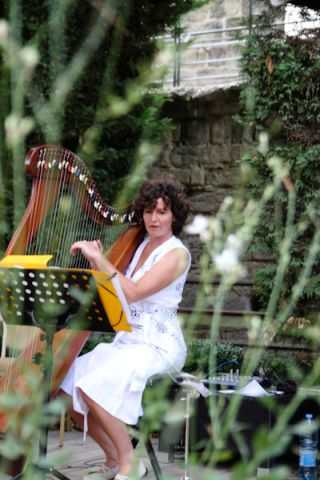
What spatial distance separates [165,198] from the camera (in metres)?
3.65

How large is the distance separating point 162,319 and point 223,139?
4057 millimetres

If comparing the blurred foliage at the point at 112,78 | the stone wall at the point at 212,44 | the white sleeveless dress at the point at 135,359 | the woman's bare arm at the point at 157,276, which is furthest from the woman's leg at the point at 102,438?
the stone wall at the point at 212,44

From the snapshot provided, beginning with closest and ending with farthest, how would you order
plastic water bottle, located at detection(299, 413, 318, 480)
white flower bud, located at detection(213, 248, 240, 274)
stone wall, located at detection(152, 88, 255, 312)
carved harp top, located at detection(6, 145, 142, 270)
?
white flower bud, located at detection(213, 248, 240, 274) → carved harp top, located at detection(6, 145, 142, 270) → plastic water bottle, located at detection(299, 413, 318, 480) → stone wall, located at detection(152, 88, 255, 312)

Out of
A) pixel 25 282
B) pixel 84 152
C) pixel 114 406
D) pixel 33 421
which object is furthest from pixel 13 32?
pixel 114 406

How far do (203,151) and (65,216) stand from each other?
432 cm

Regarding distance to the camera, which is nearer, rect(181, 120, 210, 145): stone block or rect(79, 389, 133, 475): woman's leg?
rect(79, 389, 133, 475): woman's leg

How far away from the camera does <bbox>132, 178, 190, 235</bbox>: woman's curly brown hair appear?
3.63m

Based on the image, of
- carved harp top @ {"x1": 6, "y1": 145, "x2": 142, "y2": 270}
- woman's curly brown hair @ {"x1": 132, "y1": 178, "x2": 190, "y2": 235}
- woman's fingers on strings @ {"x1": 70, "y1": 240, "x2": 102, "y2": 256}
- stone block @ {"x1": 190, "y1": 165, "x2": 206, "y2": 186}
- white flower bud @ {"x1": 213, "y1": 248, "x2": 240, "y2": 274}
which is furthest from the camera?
stone block @ {"x1": 190, "y1": 165, "x2": 206, "y2": 186}

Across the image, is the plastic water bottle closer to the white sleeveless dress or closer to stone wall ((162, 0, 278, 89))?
the white sleeveless dress

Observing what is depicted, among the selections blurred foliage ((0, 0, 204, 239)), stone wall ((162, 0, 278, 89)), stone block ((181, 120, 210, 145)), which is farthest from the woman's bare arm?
stone wall ((162, 0, 278, 89))

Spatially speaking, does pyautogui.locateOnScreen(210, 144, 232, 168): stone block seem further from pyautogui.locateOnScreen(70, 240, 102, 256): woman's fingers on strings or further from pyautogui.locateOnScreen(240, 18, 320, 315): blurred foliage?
pyautogui.locateOnScreen(70, 240, 102, 256): woman's fingers on strings

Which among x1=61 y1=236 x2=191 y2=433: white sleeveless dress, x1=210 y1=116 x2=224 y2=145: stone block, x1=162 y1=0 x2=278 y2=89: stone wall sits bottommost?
x1=61 y1=236 x2=191 y2=433: white sleeveless dress

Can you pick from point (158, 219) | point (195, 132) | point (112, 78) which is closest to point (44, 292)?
point (158, 219)

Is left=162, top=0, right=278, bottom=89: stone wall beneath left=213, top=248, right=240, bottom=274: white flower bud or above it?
above
